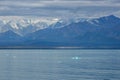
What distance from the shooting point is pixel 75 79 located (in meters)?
79.5

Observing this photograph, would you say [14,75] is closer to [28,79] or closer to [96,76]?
[28,79]

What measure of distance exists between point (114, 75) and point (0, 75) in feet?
68.2

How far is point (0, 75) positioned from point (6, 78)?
15.9ft

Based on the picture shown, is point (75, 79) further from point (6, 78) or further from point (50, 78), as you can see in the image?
point (6, 78)

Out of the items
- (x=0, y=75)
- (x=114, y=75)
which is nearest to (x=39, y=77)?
(x=0, y=75)

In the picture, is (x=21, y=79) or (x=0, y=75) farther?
(x=0, y=75)

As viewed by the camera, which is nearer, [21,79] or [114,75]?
[21,79]

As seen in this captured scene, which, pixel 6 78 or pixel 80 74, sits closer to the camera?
pixel 6 78

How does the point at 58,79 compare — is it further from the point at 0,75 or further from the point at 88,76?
the point at 0,75

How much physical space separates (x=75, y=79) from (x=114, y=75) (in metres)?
8.90

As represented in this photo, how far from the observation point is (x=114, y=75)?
84.7 meters

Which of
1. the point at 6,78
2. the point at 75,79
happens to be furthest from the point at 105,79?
the point at 6,78

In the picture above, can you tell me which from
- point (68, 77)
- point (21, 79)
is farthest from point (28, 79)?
point (68, 77)

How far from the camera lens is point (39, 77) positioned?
270 feet
